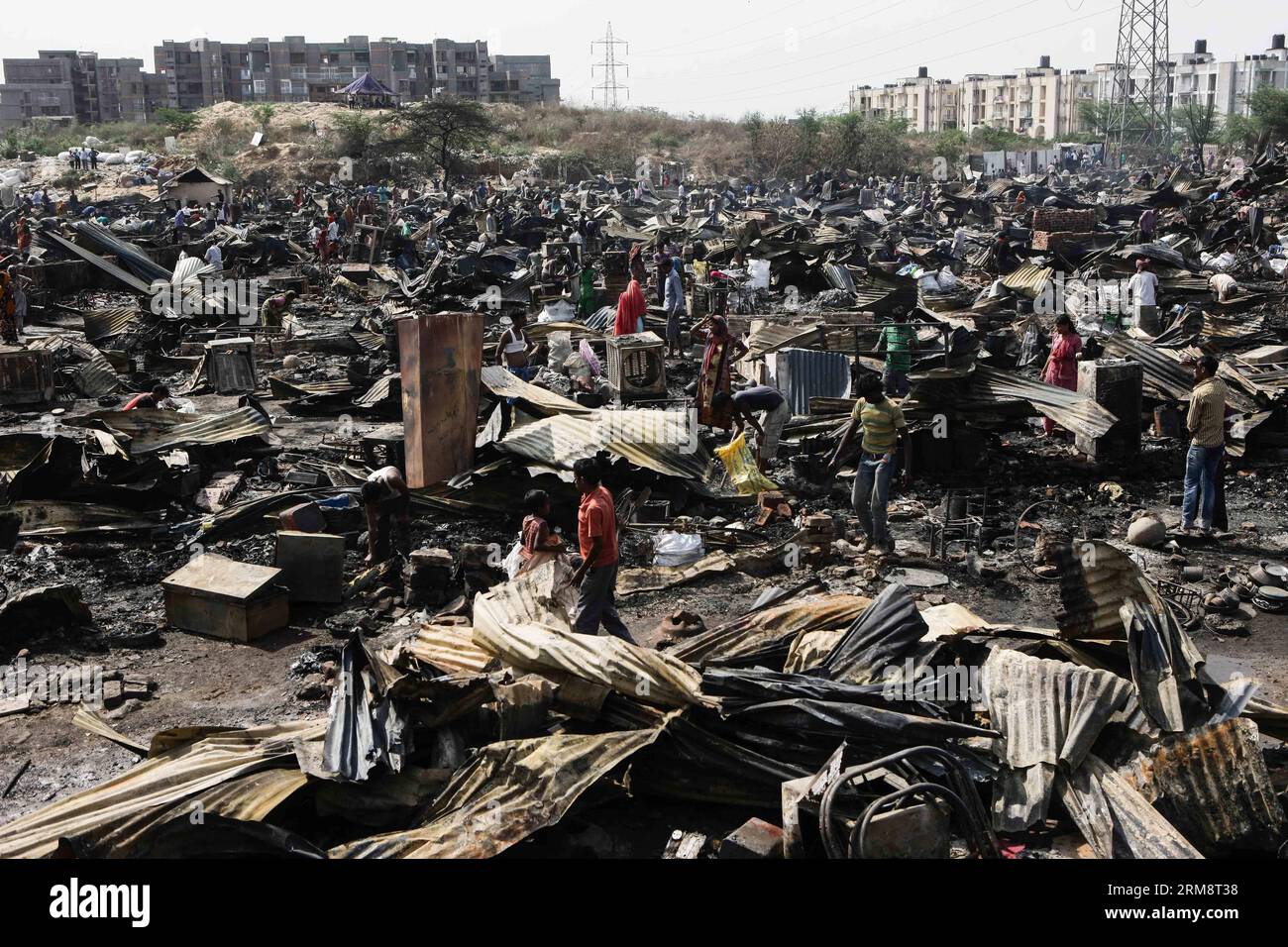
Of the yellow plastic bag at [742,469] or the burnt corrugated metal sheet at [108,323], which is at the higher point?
the burnt corrugated metal sheet at [108,323]

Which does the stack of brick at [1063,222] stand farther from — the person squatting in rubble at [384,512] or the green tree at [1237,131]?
the green tree at [1237,131]

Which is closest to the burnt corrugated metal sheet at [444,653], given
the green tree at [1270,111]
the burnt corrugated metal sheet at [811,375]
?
the burnt corrugated metal sheet at [811,375]

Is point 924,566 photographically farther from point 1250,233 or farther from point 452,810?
point 1250,233

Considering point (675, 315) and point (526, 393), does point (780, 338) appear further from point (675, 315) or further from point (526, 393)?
point (526, 393)

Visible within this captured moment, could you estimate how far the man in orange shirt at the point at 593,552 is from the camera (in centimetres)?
603

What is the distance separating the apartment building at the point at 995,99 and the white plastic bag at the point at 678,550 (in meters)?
103

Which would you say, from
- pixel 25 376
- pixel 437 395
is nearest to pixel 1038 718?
pixel 437 395

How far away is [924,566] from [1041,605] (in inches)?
32.7

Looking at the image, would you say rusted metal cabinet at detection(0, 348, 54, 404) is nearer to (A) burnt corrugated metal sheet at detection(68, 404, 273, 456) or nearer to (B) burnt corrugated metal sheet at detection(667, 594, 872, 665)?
(A) burnt corrugated metal sheet at detection(68, 404, 273, 456)

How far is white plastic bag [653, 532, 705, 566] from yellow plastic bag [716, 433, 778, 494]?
1.10 m

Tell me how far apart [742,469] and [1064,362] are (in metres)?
3.47

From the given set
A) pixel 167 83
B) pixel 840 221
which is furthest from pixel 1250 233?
pixel 167 83

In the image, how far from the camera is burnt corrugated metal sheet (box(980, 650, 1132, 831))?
459 centimetres

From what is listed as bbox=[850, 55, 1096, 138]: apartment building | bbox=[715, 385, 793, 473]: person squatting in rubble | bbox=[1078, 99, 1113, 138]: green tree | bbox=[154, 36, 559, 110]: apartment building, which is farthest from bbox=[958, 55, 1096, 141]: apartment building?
bbox=[715, 385, 793, 473]: person squatting in rubble
